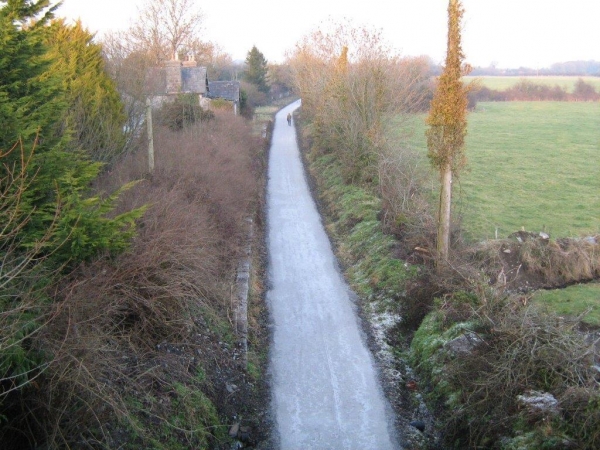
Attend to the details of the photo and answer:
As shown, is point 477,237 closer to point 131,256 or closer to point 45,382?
point 131,256

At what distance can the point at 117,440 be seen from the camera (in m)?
6.17

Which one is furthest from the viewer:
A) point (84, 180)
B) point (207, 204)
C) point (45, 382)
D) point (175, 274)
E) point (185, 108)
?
point (185, 108)

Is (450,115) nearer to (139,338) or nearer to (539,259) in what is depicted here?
(539,259)

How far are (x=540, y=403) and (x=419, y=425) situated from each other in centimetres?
224

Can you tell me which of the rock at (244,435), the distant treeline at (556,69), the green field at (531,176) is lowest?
the rock at (244,435)

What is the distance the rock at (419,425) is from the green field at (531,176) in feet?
19.4

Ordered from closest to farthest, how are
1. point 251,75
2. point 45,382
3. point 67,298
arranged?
point 45,382 → point 67,298 → point 251,75

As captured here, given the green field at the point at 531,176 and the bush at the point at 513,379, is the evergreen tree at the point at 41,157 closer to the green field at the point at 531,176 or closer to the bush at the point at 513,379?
the bush at the point at 513,379

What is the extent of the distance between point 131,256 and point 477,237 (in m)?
9.54

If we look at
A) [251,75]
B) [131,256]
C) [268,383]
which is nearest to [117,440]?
[131,256]

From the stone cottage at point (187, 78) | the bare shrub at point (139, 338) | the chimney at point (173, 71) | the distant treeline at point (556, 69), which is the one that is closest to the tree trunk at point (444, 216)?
the bare shrub at point (139, 338)

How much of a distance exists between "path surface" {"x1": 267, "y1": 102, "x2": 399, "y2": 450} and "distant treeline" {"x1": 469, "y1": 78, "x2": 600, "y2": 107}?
158 feet

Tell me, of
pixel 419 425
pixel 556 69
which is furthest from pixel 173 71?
pixel 556 69

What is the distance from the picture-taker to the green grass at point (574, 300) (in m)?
10.1
